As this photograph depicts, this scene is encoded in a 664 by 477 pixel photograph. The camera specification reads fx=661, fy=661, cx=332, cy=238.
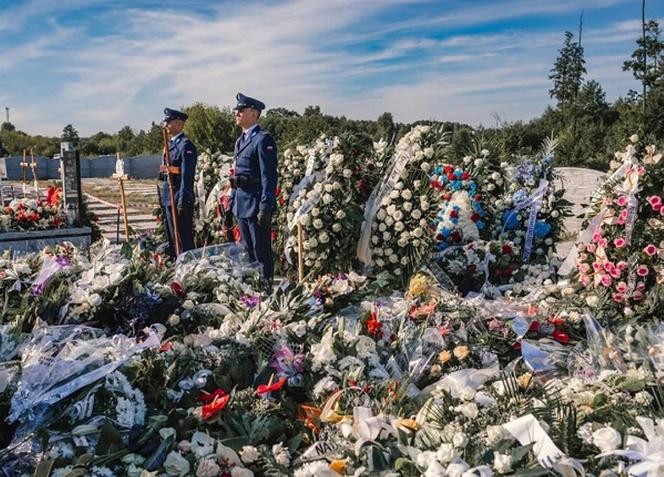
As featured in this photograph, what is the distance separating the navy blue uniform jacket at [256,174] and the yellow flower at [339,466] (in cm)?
360

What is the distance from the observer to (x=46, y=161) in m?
30.3

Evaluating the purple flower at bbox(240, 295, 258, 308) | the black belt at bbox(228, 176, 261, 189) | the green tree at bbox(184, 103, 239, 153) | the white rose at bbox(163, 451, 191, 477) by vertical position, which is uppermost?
the green tree at bbox(184, 103, 239, 153)

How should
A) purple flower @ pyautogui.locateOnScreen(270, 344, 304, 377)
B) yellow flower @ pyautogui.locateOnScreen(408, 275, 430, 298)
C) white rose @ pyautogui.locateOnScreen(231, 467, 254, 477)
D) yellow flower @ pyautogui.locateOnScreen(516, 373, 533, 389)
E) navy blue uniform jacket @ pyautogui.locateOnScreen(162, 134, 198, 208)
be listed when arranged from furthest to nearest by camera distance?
navy blue uniform jacket @ pyautogui.locateOnScreen(162, 134, 198, 208) → yellow flower @ pyautogui.locateOnScreen(408, 275, 430, 298) → purple flower @ pyautogui.locateOnScreen(270, 344, 304, 377) → yellow flower @ pyautogui.locateOnScreen(516, 373, 533, 389) → white rose @ pyautogui.locateOnScreen(231, 467, 254, 477)

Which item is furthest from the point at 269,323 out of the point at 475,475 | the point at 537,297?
the point at 537,297

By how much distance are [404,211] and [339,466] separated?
3597 mm

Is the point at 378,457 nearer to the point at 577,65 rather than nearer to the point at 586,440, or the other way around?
the point at 586,440

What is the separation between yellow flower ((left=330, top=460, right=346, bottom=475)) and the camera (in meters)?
2.09

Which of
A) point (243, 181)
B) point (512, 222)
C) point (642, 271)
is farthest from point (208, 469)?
point (512, 222)

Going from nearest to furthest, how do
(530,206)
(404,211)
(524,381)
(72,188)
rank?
(524,381) < (404,211) < (530,206) < (72,188)

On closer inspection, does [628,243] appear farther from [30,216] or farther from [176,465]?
[30,216]

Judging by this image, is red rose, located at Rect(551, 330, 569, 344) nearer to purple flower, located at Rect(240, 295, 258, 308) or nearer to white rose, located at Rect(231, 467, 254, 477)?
purple flower, located at Rect(240, 295, 258, 308)

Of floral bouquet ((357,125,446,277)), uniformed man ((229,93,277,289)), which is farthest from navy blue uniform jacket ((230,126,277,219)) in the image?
floral bouquet ((357,125,446,277))

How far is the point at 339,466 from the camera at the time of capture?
210 centimetres

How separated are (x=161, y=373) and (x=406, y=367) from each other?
3.55ft
